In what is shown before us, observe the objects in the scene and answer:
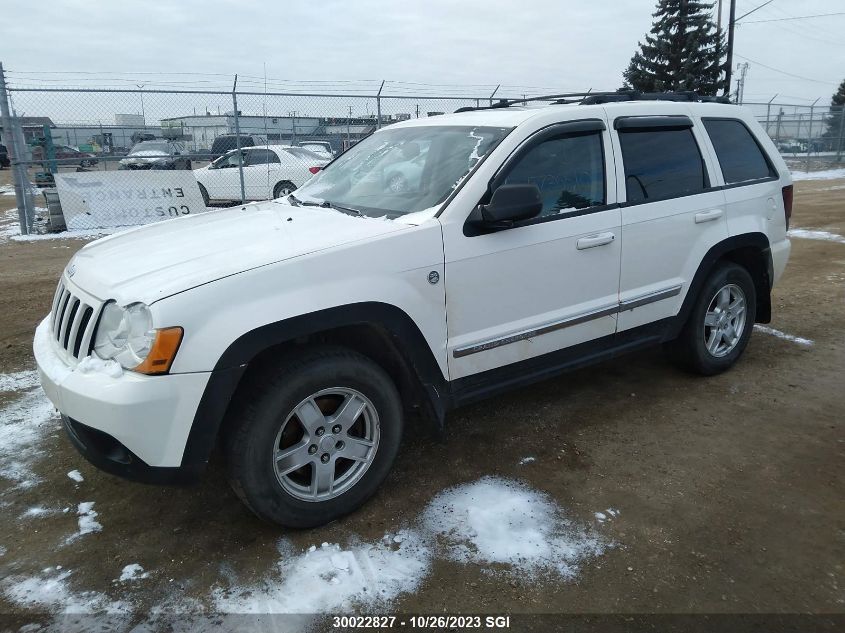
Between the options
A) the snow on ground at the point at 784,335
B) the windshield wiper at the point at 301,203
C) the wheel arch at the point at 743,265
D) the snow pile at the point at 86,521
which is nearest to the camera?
the snow pile at the point at 86,521

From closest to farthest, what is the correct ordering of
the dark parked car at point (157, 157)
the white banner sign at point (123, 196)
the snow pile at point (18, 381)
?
the snow pile at point (18, 381) → the white banner sign at point (123, 196) → the dark parked car at point (157, 157)

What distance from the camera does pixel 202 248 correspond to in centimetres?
296

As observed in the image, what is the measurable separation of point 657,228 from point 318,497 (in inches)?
101

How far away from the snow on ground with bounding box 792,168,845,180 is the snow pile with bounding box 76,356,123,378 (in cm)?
2431

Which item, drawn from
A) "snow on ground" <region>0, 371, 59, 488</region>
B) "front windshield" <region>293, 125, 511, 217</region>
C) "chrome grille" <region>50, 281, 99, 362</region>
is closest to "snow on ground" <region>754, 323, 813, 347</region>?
"front windshield" <region>293, 125, 511, 217</region>

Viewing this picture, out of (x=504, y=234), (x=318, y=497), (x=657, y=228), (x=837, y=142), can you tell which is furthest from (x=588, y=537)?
(x=837, y=142)

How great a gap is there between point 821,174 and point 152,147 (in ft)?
76.7

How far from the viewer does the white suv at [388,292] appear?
255cm

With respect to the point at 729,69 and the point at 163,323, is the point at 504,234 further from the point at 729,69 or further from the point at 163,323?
the point at 729,69

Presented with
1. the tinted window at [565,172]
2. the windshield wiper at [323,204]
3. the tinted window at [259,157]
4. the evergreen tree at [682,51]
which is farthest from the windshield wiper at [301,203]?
the evergreen tree at [682,51]

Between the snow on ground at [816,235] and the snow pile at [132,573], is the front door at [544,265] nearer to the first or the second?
the snow pile at [132,573]

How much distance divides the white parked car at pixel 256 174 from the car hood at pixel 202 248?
10.7 meters

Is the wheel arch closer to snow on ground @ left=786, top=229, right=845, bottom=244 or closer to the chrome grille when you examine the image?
the chrome grille

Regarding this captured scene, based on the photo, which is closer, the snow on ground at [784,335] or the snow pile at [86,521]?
the snow pile at [86,521]
